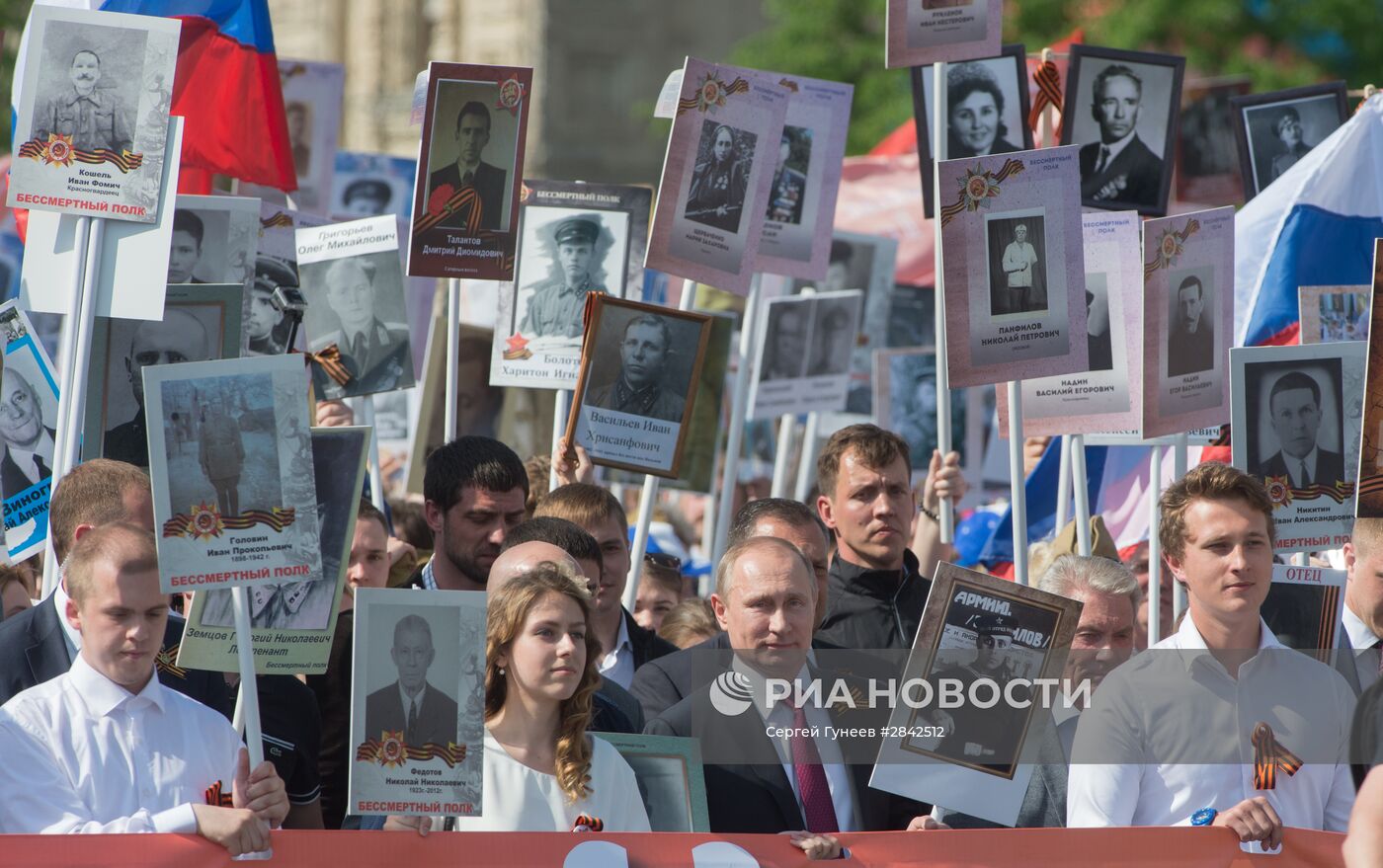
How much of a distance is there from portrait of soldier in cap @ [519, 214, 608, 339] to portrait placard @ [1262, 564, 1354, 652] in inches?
109

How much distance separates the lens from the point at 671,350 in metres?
6.52

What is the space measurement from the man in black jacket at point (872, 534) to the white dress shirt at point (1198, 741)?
149 centimetres

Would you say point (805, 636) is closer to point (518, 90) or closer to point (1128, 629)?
point (1128, 629)

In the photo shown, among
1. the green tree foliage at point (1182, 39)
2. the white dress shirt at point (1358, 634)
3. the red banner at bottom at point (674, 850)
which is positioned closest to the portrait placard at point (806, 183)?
the white dress shirt at point (1358, 634)

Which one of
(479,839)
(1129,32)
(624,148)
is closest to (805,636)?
(479,839)

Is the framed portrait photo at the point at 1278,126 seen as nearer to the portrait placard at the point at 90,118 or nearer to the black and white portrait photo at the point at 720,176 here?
the black and white portrait photo at the point at 720,176

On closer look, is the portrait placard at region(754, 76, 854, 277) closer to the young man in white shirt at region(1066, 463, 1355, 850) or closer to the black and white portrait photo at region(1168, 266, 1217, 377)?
the black and white portrait photo at region(1168, 266, 1217, 377)

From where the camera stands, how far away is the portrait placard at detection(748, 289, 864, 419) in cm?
901

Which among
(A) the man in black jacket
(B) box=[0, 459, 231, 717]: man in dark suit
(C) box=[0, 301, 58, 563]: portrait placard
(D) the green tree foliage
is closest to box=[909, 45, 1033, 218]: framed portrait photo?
(A) the man in black jacket

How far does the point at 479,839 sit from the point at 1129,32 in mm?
20912

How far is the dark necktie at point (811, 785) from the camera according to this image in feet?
15.0

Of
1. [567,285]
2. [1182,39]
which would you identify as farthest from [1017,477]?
[1182,39]

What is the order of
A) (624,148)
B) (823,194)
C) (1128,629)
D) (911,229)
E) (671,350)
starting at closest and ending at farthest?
(1128,629), (671,350), (823,194), (911,229), (624,148)

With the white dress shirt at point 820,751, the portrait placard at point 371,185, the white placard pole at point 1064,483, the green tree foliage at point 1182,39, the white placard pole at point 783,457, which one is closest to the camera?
the white dress shirt at point 820,751
